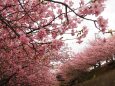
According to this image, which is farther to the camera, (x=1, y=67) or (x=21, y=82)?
(x=21, y=82)

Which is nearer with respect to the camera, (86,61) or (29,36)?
(29,36)

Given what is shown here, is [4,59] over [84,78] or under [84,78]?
over

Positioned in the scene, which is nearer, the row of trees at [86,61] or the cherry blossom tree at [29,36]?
the cherry blossom tree at [29,36]

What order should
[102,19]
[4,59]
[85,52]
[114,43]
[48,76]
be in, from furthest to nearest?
1. [85,52]
2. [114,43]
3. [48,76]
4. [4,59]
5. [102,19]

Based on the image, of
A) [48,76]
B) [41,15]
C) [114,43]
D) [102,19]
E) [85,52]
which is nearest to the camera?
[102,19]

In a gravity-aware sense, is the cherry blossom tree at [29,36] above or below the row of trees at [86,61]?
above

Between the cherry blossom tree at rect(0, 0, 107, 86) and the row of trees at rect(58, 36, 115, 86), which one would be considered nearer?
the cherry blossom tree at rect(0, 0, 107, 86)

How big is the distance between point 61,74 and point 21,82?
41765 millimetres

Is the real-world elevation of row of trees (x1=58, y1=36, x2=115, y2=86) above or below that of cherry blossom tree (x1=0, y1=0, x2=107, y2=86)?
below

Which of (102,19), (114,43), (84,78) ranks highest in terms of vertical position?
(102,19)

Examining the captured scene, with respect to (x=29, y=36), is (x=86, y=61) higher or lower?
lower

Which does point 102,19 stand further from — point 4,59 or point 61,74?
point 61,74

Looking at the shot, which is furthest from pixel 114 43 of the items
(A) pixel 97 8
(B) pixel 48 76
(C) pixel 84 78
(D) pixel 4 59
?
(A) pixel 97 8

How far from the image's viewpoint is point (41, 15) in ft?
51.2
